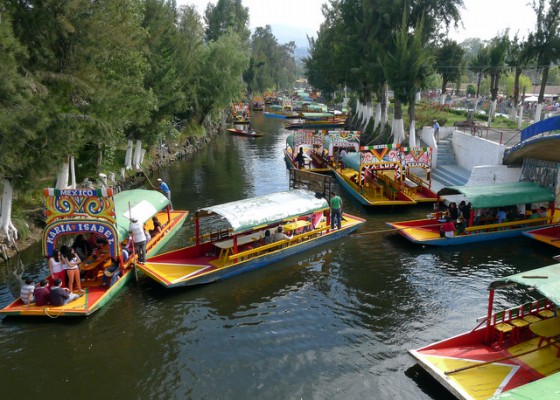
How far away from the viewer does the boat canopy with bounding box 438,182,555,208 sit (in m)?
20.0

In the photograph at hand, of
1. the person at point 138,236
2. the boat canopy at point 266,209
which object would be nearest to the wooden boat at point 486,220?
the boat canopy at point 266,209

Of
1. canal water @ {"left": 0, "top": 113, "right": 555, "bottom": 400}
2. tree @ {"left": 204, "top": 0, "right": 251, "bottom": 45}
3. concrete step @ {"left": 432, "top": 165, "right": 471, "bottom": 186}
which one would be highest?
tree @ {"left": 204, "top": 0, "right": 251, "bottom": 45}

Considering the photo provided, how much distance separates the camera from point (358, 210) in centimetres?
2609

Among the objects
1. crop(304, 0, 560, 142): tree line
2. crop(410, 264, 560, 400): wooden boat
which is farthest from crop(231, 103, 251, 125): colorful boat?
crop(410, 264, 560, 400): wooden boat

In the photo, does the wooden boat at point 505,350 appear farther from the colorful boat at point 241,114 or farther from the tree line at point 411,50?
the colorful boat at point 241,114

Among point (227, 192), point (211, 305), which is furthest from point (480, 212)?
point (227, 192)

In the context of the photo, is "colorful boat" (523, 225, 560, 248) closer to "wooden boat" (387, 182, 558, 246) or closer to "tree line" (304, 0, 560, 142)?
"wooden boat" (387, 182, 558, 246)

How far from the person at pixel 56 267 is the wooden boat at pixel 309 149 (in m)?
22.8

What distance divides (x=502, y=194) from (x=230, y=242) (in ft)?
41.2

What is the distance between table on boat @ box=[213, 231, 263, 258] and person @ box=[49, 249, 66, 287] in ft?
18.1

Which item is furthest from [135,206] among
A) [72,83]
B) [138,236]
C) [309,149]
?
[309,149]

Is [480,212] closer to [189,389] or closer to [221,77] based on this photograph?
[189,389]

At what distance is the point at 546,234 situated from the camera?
20.3 m

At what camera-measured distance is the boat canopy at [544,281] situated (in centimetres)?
1020
